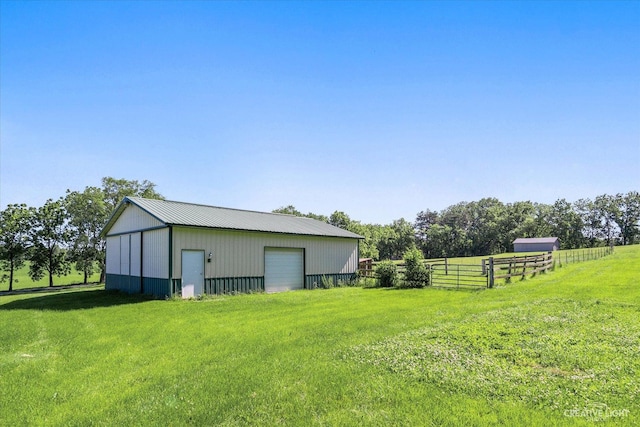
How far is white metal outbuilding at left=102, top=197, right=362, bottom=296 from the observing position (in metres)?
16.2

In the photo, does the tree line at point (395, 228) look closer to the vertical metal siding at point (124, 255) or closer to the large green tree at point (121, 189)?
the large green tree at point (121, 189)

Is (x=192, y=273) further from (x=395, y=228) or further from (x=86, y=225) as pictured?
(x=395, y=228)

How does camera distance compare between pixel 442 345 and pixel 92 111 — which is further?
pixel 92 111

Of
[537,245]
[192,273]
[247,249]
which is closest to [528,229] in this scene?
[537,245]

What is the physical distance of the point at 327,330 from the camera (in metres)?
8.23

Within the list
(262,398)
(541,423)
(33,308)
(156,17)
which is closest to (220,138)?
(156,17)

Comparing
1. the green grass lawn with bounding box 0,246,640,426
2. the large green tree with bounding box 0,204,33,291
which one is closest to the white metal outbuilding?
the green grass lawn with bounding box 0,246,640,426

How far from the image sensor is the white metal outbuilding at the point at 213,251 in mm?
16203

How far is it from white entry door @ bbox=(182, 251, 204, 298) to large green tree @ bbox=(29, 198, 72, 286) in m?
22.3

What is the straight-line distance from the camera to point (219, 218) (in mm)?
19031

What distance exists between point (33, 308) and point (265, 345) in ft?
40.5

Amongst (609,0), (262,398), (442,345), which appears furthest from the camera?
(609,0)

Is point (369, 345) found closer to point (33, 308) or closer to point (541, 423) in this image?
point (541, 423)

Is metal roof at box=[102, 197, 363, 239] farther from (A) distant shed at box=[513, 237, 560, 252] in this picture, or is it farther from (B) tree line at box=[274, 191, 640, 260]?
(A) distant shed at box=[513, 237, 560, 252]
